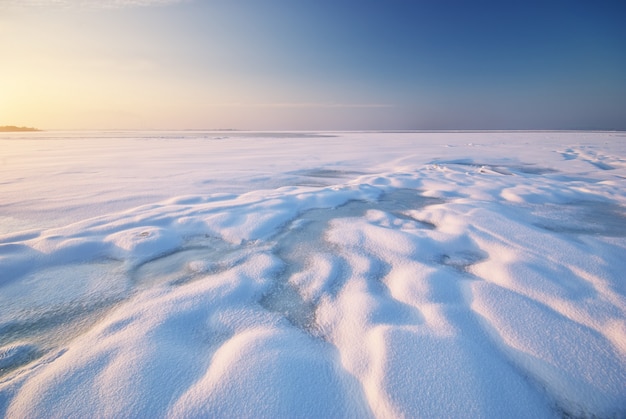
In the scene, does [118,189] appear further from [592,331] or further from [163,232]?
[592,331]

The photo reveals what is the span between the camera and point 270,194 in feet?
14.4

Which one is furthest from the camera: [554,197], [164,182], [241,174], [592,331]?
[241,174]

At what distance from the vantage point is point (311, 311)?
5.56ft

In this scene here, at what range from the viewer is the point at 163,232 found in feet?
9.23

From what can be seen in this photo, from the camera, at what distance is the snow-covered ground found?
1.13 m

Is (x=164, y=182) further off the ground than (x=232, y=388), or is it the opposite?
(x=232, y=388)

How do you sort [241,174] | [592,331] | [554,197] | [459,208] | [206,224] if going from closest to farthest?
[592,331] → [206,224] → [459,208] → [554,197] → [241,174]

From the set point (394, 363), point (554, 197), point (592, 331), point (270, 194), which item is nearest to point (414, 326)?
point (394, 363)

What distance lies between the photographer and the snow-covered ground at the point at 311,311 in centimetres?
113

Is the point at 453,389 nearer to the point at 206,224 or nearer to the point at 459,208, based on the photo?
the point at 206,224

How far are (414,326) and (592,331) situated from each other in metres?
0.91

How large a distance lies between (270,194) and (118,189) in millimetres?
2563

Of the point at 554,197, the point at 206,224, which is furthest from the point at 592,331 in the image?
the point at 554,197

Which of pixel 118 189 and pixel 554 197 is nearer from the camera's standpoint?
pixel 554 197
